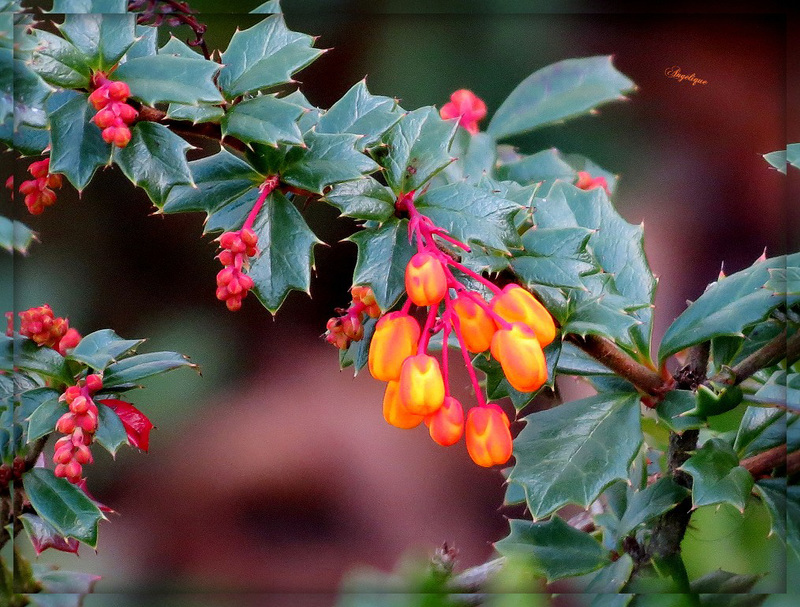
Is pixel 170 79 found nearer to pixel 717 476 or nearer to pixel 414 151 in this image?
pixel 414 151

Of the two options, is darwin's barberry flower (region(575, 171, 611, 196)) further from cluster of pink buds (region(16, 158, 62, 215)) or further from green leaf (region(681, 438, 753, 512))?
cluster of pink buds (region(16, 158, 62, 215))

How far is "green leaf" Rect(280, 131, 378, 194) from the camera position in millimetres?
790

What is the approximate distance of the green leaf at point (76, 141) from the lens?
834mm

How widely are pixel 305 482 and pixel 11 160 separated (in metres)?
0.59

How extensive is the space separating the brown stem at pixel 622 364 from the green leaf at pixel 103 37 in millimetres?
544

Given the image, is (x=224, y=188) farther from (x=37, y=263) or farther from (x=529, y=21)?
(x=529, y=21)

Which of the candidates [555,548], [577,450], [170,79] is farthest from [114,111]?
[555,548]

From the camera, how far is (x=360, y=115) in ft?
2.84

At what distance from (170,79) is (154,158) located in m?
0.08

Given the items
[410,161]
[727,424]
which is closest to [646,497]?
[727,424]

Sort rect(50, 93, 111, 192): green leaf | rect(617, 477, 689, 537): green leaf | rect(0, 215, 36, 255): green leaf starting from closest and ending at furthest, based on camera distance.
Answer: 1. rect(50, 93, 111, 192): green leaf
2. rect(617, 477, 689, 537): green leaf
3. rect(0, 215, 36, 255): green leaf

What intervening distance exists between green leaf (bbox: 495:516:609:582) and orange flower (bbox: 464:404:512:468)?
236 mm

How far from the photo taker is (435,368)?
0.75 metres

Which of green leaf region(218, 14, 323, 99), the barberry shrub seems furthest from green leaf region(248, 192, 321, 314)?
green leaf region(218, 14, 323, 99)
